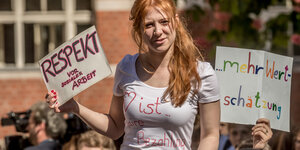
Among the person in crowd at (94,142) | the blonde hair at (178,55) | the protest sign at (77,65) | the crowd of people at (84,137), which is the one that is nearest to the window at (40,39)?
the crowd of people at (84,137)

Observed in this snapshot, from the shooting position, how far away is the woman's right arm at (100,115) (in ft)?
10.5

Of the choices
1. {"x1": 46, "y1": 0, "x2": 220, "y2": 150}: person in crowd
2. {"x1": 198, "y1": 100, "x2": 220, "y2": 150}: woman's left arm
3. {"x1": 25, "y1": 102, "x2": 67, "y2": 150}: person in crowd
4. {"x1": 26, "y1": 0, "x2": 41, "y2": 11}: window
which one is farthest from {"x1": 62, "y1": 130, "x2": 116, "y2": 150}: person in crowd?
{"x1": 26, "y1": 0, "x2": 41, "y2": 11}: window

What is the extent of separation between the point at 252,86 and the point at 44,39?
8.22m

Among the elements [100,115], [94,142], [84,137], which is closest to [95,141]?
[94,142]

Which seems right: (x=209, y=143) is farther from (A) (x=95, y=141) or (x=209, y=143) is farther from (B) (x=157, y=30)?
(A) (x=95, y=141)

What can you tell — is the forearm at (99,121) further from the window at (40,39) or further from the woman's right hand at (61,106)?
the window at (40,39)

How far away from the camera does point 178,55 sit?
120 inches

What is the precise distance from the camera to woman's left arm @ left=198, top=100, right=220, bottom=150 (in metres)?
2.98

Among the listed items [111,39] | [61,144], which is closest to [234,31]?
[61,144]

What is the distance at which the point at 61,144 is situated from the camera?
5.55m

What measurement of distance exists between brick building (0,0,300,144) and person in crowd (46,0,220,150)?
7875 mm

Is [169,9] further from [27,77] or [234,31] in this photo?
[27,77]

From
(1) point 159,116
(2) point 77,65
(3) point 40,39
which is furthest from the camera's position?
(3) point 40,39

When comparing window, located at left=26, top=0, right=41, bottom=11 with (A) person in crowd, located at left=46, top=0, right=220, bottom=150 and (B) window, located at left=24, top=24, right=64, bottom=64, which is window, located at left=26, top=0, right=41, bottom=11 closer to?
(B) window, located at left=24, top=24, right=64, bottom=64
